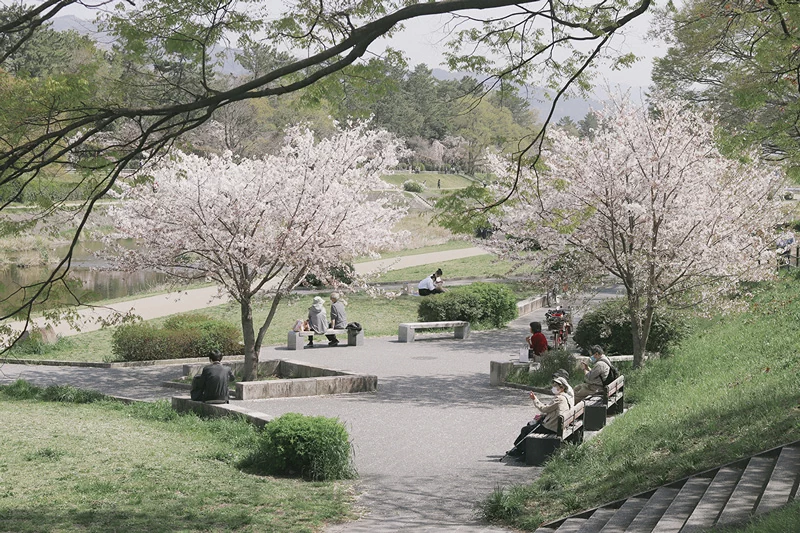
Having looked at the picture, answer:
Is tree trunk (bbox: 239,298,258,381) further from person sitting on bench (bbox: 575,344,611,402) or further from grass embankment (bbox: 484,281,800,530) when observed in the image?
grass embankment (bbox: 484,281,800,530)

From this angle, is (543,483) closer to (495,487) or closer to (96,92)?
(495,487)

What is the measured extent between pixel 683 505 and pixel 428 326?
1785cm

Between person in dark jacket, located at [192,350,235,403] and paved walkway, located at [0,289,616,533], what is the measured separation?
3.55 ft

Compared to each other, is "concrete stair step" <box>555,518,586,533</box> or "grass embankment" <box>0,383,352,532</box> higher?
"grass embankment" <box>0,383,352,532</box>

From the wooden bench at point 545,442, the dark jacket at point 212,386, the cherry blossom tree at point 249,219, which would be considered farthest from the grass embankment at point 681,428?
the cherry blossom tree at point 249,219

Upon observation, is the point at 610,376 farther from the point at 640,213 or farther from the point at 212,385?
the point at 212,385

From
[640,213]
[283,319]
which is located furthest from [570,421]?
[283,319]

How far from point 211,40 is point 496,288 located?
794 inches

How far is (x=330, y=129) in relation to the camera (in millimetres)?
73875

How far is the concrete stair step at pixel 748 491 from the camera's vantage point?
800 cm

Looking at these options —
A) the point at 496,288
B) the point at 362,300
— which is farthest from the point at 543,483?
the point at 362,300

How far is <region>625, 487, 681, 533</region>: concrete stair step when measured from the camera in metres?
8.63

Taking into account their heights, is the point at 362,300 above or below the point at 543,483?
above

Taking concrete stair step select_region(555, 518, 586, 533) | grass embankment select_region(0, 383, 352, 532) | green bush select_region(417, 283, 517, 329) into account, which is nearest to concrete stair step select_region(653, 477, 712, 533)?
concrete stair step select_region(555, 518, 586, 533)
